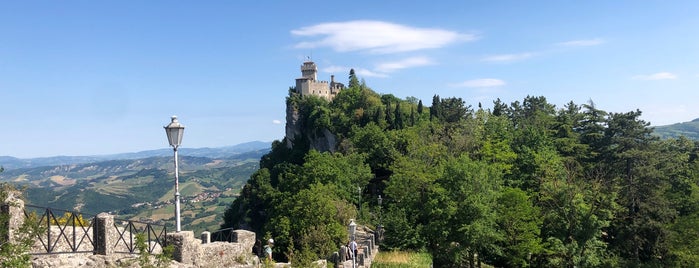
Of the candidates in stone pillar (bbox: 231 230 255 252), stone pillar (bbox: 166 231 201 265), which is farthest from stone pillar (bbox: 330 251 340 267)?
stone pillar (bbox: 166 231 201 265)

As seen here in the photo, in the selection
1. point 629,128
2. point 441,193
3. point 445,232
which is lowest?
point 445,232

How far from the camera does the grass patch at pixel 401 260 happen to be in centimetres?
2332

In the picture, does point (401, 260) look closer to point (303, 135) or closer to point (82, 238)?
point (82, 238)

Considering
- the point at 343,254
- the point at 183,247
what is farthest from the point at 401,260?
the point at 183,247

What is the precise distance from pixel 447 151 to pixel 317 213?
17.5 meters

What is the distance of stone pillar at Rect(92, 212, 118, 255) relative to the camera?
12898mm

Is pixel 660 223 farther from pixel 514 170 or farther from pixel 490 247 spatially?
pixel 490 247

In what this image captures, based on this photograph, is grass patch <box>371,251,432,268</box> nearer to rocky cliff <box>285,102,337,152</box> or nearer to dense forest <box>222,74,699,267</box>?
dense forest <box>222,74,699,267</box>

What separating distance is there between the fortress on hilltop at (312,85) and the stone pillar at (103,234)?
292 feet

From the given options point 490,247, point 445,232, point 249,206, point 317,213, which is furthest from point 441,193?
point 249,206

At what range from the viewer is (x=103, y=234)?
12.9m

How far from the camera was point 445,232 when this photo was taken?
26688 millimetres

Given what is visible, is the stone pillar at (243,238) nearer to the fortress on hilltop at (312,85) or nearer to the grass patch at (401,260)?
the grass patch at (401,260)

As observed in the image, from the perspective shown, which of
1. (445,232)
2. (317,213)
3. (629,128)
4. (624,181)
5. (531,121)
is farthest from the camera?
(531,121)
